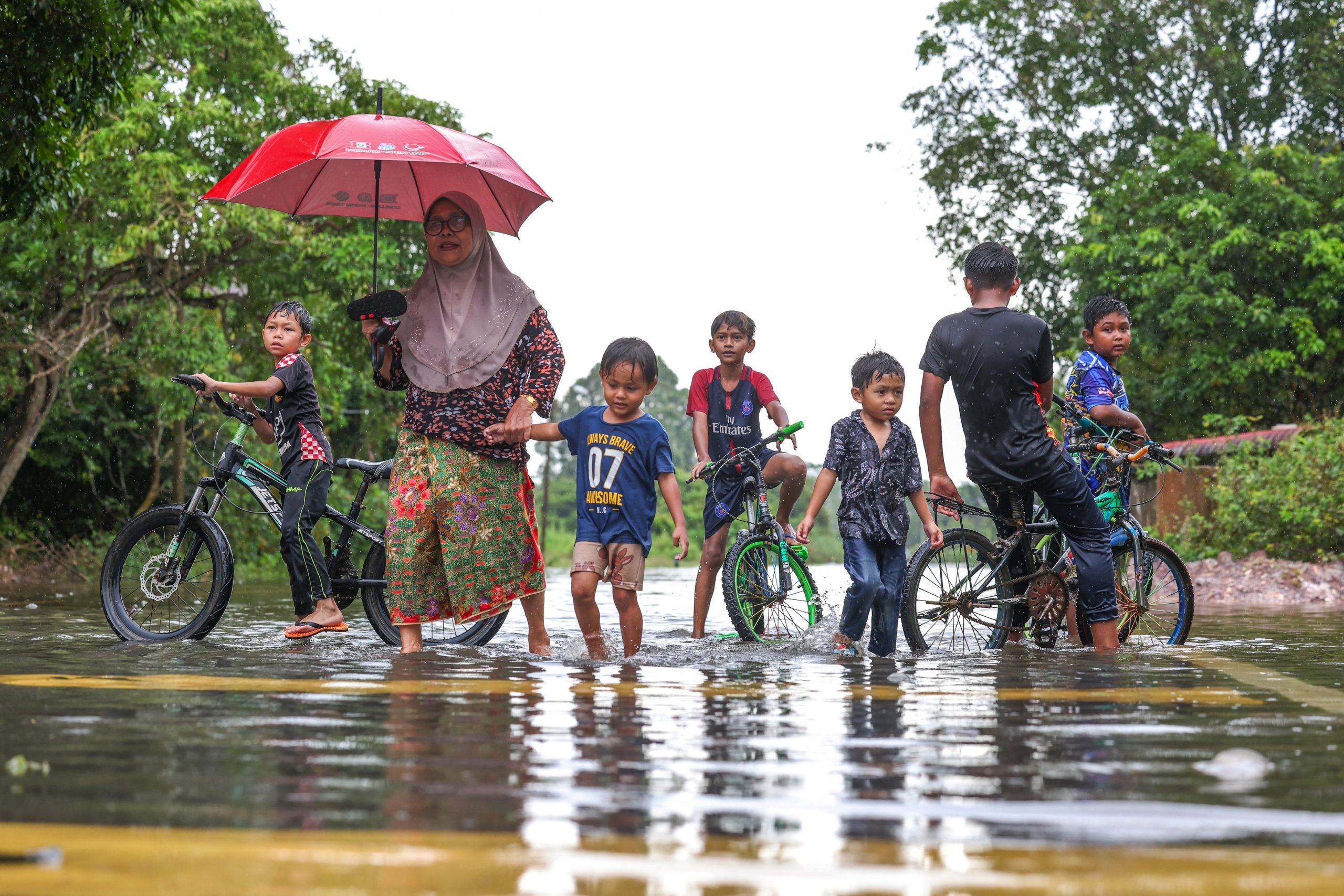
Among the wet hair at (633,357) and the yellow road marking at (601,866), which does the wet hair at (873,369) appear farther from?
the yellow road marking at (601,866)

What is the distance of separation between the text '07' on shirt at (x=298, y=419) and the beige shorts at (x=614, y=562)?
74.6 inches

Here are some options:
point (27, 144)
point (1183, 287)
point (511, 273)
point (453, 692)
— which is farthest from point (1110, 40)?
point (453, 692)

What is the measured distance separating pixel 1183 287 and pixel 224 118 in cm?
1937

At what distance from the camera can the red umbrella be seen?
6.92 meters

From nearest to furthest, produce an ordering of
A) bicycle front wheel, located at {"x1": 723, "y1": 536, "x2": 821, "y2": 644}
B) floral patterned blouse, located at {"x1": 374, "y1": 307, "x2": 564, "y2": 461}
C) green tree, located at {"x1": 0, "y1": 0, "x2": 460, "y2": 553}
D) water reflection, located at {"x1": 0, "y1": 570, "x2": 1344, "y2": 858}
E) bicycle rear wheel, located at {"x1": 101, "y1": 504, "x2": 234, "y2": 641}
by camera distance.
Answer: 1. water reflection, located at {"x1": 0, "y1": 570, "x2": 1344, "y2": 858}
2. floral patterned blouse, located at {"x1": 374, "y1": 307, "x2": 564, "y2": 461}
3. bicycle rear wheel, located at {"x1": 101, "y1": 504, "x2": 234, "y2": 641}
4. bicycle front wheel, located at {"x1": 723, "y1": 536, "x2": 821, "y2": 644}
5. green tree, located at {"x1": 0, "y1": 0, "x2": 460, "y2": 553}

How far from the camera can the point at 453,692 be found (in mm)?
5125

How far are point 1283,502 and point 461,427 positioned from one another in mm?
13830

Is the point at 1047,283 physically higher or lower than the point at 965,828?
higher

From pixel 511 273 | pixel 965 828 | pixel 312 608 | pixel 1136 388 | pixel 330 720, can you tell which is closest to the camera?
pixel 965 828

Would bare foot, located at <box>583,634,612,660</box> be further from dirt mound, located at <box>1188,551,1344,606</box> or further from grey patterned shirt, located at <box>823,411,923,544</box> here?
dirt mound, located at <box>1188,551,1344,606</box>

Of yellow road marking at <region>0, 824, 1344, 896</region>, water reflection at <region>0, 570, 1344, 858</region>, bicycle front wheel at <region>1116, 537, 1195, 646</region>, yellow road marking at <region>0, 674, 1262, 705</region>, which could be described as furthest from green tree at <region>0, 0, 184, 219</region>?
yellow road marking at <region>0, 824, 1344, 896</region>

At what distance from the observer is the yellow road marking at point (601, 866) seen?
2287mm

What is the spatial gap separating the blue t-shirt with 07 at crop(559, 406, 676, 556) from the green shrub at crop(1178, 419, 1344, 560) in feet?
41.4

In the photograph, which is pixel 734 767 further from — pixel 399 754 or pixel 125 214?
pixel 125 214
